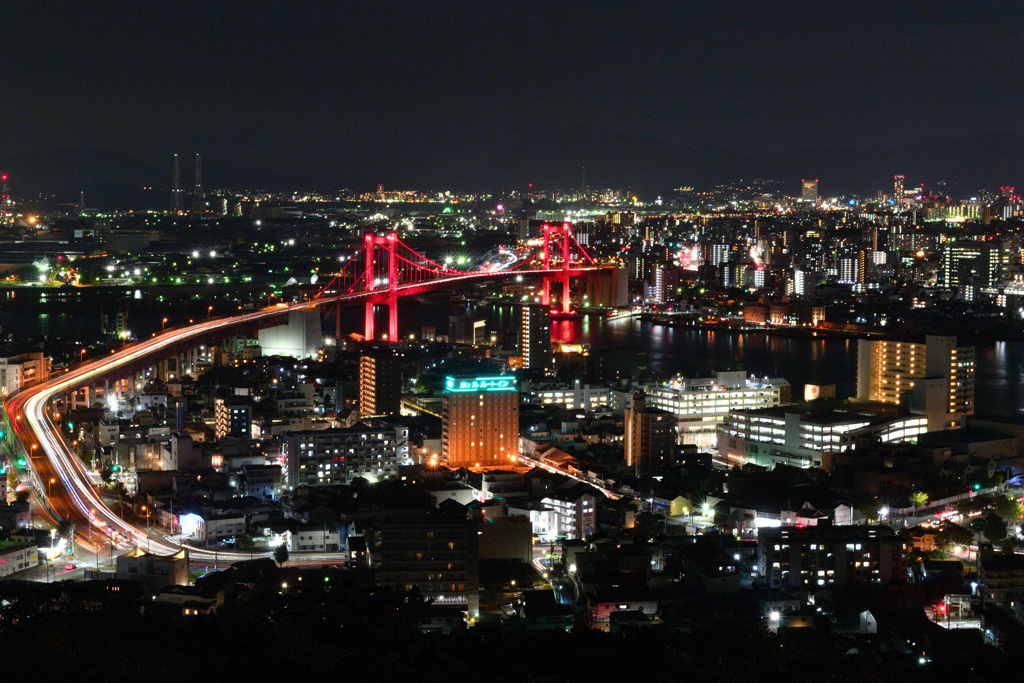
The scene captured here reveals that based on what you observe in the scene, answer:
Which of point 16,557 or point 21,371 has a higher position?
point 21,371

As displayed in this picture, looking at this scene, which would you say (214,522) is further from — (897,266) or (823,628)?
(897,266)

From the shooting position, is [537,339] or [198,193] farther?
[198,193]

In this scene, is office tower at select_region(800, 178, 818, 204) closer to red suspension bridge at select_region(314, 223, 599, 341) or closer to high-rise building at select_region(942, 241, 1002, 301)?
high-rise building at select_region(942, 241, 1002, 301)

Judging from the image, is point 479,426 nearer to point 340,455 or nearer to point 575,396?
point 340,455

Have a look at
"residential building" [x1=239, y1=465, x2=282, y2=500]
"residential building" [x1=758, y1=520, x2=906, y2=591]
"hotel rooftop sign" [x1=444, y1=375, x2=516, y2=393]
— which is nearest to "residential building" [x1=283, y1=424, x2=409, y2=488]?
"residential building" [x1=239, y1=465, x2=282, y2=500]

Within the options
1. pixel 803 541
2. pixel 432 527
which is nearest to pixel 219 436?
pixel 432 527

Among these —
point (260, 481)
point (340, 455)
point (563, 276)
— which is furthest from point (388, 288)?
point (260, 481)

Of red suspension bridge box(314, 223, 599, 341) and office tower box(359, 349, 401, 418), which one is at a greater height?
red suspension bridge box(314, 223, 599, 341)
